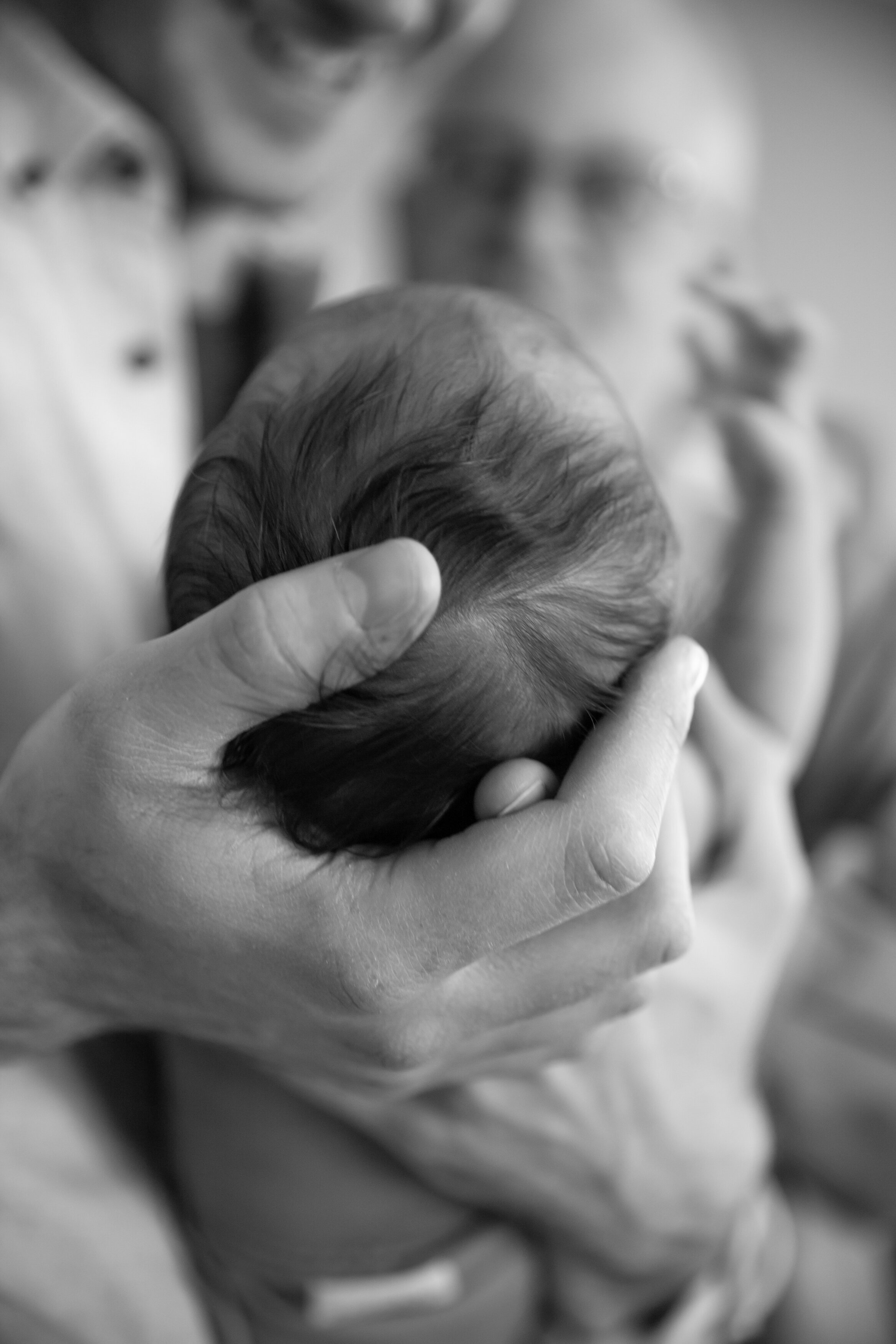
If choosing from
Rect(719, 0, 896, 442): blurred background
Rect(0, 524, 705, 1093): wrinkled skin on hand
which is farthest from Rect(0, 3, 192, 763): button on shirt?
Rect(719, 0, 896, 442): blurred background

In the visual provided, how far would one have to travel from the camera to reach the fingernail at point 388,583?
0.35 metres

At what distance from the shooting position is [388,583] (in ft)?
1.13

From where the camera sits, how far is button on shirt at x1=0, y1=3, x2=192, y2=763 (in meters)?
0.69

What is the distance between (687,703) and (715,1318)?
628 millimetres

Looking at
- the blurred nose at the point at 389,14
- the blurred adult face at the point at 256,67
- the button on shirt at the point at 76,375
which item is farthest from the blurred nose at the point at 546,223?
the button on shirt at the point at 76,375

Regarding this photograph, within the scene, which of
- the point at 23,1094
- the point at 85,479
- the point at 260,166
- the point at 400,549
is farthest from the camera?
the point at 260,166

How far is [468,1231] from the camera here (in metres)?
0.72

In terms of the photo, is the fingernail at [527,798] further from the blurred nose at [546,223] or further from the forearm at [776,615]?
the blurred nose at [546,223]

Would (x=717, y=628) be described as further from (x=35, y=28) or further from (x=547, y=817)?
(x=35, y=28)

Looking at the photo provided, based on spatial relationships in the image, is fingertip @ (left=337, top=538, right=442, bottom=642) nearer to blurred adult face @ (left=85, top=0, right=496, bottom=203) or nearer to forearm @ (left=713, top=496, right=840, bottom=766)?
forearm @ (left=713, top=496, right=840, bottom=766)

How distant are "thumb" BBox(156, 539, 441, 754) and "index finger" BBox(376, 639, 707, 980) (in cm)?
9

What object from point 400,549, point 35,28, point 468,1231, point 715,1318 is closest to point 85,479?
point 35,28

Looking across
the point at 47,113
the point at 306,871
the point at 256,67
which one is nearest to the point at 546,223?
the point at 256,67

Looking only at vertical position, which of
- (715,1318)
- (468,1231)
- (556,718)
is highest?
(556,718)
